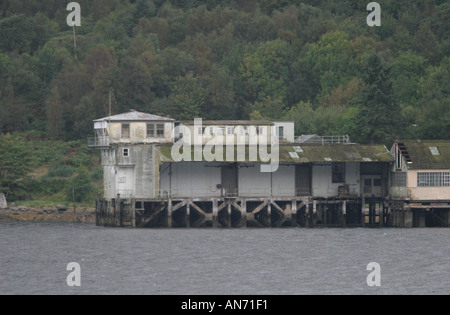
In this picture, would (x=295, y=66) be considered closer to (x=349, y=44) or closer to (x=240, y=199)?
(x=349, y=44)

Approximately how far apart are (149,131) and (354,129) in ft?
76.5

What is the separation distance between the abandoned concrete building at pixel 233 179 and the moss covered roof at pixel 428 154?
1381 mm

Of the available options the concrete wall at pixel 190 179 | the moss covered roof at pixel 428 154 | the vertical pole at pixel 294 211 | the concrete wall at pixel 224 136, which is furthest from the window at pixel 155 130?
the moss covered roof at pixel 428 154

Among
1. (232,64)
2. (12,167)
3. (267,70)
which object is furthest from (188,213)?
(232,64)

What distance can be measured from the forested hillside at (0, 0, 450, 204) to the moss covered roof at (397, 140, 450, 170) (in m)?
13.6

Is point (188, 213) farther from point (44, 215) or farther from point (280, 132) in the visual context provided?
point (44, 215)

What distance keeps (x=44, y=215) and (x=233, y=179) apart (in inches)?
842

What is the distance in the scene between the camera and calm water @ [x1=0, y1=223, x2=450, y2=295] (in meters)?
62.8

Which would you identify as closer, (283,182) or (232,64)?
(283,182)

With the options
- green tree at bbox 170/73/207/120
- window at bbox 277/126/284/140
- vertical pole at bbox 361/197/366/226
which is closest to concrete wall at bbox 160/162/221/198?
window at bbox 277/126/284/140

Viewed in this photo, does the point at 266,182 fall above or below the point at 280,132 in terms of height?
below

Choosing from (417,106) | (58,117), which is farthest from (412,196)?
(58,117)

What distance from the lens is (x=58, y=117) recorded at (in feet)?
456

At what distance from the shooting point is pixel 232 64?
15950 cm
